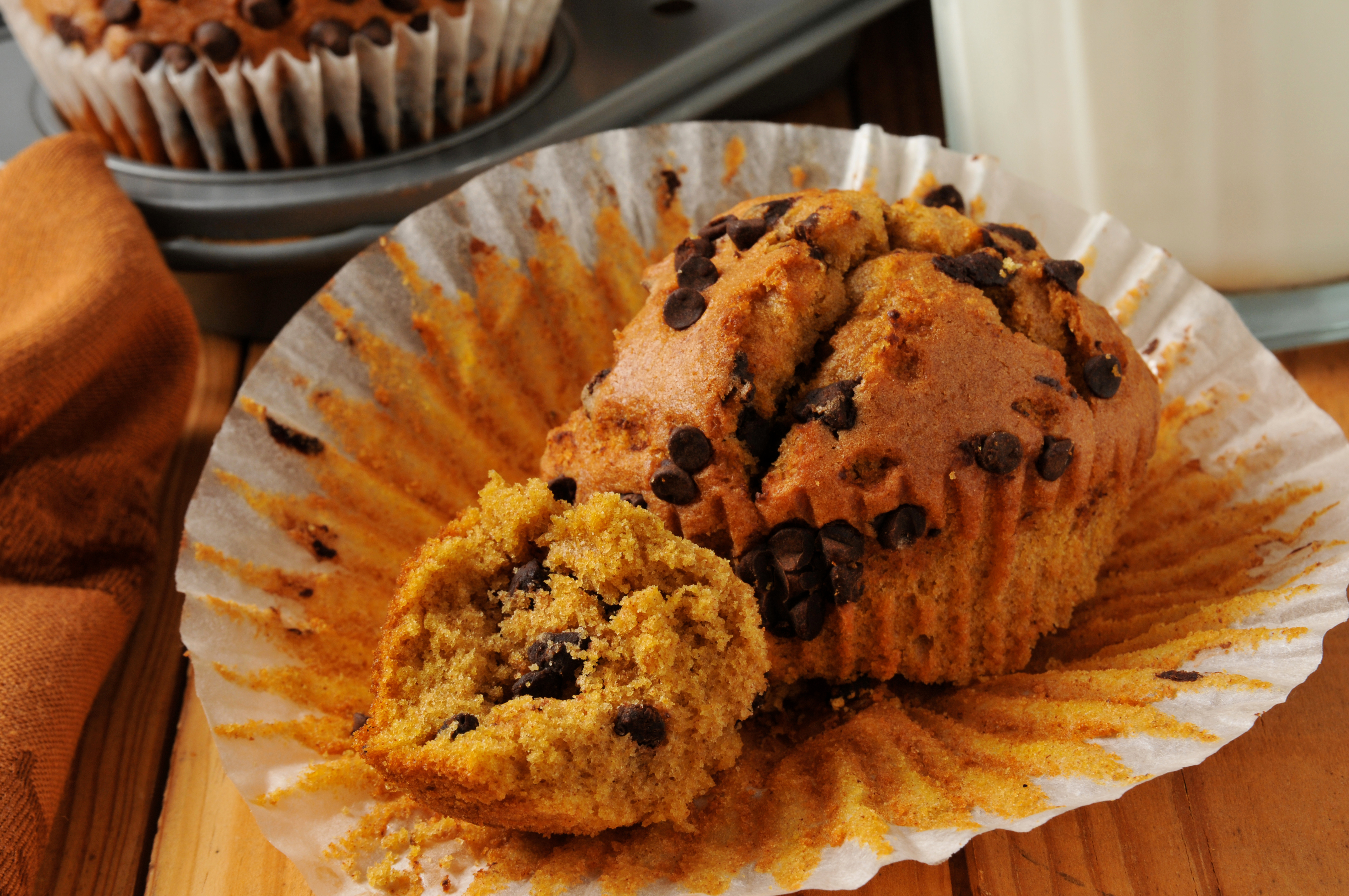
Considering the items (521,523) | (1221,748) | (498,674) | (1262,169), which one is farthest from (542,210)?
(1221,748)

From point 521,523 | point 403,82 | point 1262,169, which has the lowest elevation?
point 1262,169

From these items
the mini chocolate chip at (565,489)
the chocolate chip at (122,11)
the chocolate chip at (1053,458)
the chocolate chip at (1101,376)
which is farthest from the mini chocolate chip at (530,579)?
the chocolate chip at (122,11)

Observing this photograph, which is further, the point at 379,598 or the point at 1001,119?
the point at 1001,119

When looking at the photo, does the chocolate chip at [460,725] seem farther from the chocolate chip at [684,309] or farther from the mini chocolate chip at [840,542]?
the chocolate chip at [684,309]

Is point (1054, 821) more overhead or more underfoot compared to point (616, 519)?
more underfoot

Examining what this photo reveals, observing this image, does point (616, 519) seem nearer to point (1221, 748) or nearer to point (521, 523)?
point (521, 523)

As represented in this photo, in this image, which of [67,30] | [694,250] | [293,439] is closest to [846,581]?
[694,250]

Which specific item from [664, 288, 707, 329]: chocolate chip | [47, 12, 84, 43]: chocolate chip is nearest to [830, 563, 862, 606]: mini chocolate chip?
[664, 288, 707, 329]: chocolate chip

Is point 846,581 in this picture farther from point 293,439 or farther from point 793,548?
point 293,439
